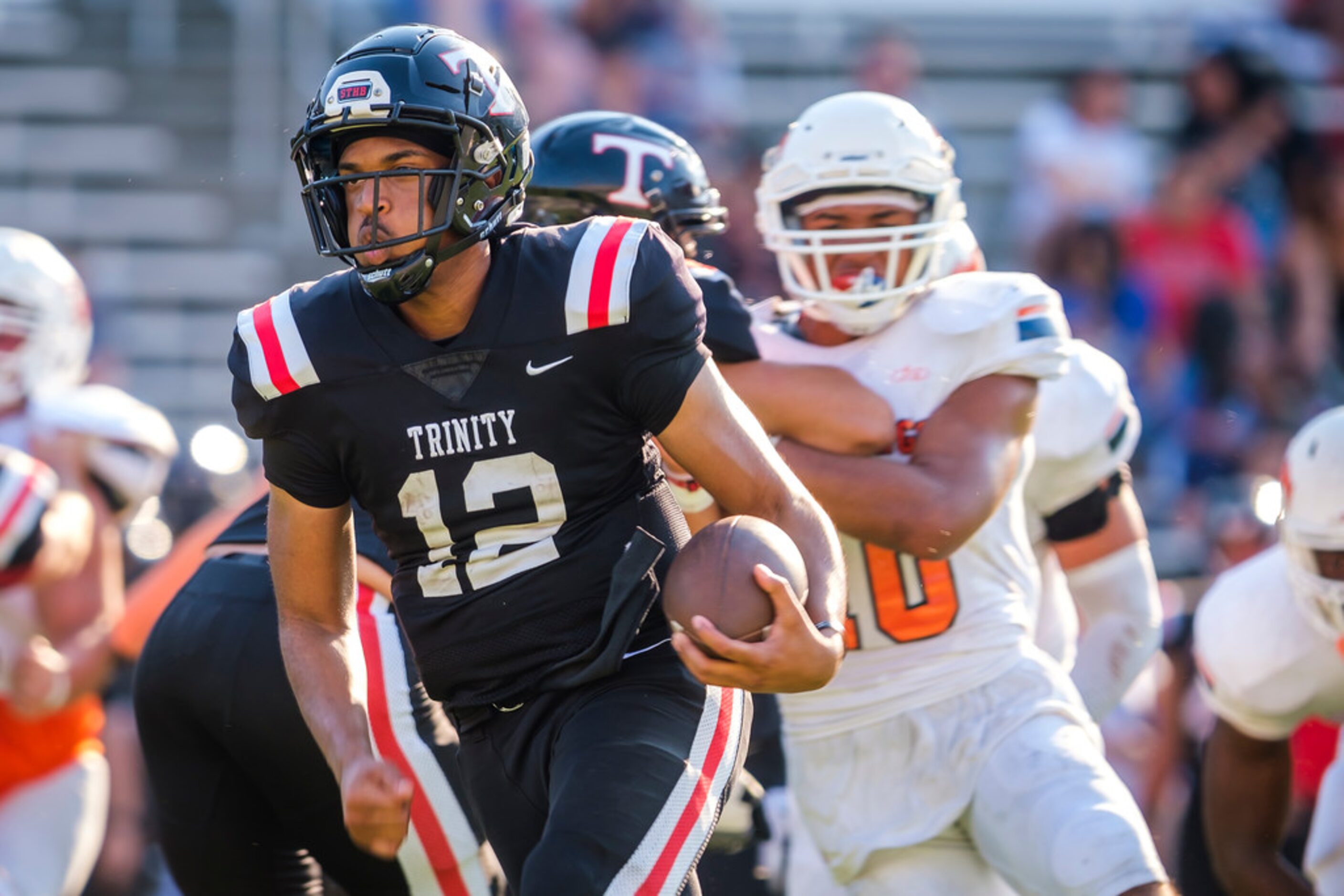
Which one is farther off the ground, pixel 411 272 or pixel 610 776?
pixel 411 272

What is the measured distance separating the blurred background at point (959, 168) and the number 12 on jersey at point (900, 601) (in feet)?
10.0

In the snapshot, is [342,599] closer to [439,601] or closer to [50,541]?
[439,601]

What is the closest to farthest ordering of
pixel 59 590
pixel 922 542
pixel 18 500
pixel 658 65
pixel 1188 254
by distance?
pixel 922 542
pixel 18 500
pixel 59 590
pixel 1188 254
pixel 658 65

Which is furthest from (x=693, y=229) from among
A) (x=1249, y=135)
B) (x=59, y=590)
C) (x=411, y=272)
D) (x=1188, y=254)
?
(x=1249, y=135)

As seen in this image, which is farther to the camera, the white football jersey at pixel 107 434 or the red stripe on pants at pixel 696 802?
the white football jersey at pixel 107 434

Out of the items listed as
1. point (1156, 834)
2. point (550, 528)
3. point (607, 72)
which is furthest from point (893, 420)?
point (607, 72)

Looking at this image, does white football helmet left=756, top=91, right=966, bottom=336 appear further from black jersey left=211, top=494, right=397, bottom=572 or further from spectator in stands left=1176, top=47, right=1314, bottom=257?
spectator in stands left=1176, top=47, right=1314, bottom=257

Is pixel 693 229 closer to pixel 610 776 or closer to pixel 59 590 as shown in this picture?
pixel 610 776

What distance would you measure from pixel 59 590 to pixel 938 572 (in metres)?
2.68

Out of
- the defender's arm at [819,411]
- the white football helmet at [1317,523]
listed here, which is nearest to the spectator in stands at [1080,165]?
the white football helmet at [1317,523]

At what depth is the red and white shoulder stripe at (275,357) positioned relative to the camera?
3.02 meters

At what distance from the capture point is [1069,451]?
4395 mm

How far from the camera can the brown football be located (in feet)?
9.03

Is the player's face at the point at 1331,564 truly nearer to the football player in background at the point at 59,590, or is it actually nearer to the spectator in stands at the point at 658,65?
the football player in background at the point at 59,590
